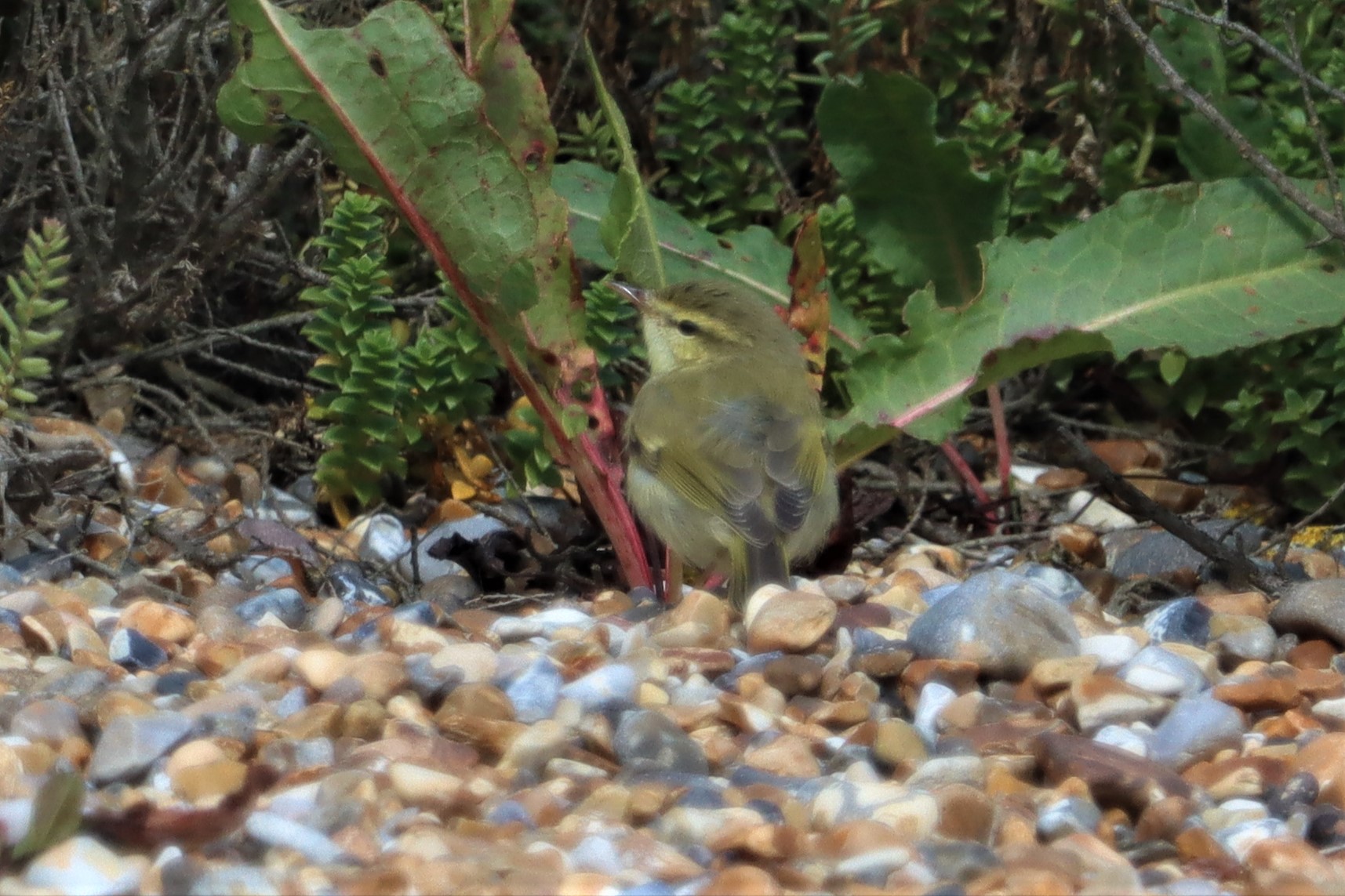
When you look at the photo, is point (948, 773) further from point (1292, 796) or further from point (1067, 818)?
point (1292, 796)

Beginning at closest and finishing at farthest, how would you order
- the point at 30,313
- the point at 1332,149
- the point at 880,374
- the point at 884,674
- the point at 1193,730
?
1. the point at 1193,730
2. the point at 884,674
3. the point at 30,313
4. the point at 880,374
5. the point at 1332,149

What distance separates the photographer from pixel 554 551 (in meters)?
4.64

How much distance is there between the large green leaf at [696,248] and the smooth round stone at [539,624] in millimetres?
1514

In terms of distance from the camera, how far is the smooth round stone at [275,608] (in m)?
3.93

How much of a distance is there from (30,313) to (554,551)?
1486 mm

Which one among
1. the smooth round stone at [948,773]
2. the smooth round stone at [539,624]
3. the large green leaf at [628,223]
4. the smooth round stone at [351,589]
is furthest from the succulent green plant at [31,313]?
the smooth round stone at [948,773]

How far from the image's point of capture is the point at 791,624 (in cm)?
360

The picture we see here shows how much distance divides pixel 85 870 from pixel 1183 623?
2.46 m

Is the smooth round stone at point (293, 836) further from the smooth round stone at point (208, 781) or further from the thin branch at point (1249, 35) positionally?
the thin branch at point (1249, 35)

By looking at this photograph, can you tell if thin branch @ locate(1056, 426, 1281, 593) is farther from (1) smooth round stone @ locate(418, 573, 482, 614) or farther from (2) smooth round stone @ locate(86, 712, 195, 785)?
(2) smooth round stone @ locate(86, 712, 195, 785)

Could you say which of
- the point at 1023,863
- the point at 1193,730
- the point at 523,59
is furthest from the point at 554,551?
the point at 1023,863

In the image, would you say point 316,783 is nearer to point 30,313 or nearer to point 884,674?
point 884,674

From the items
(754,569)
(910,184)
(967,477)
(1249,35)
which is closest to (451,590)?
(754,569)

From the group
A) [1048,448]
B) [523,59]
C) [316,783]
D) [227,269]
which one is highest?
[523,59]
